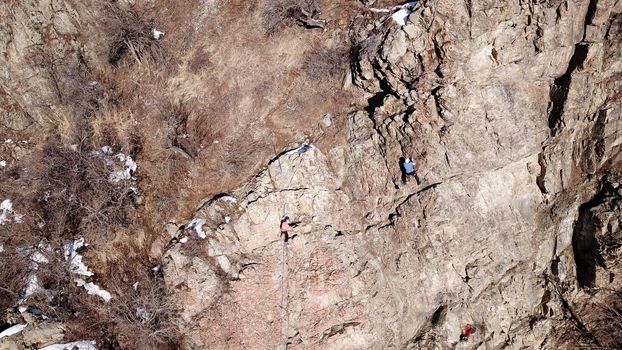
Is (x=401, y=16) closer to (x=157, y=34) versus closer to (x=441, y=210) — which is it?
(x=441, y=210)

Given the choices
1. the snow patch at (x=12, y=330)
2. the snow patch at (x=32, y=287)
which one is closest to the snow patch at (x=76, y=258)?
the snow patch at (x=32, y=287)

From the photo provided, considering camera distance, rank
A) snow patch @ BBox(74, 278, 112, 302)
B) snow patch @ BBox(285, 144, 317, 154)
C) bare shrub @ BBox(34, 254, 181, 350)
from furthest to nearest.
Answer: snow patch @ BBox(285, 144, 317, 154) → snow patch @ BBox(74, 278, 112, 302) → bare shrub @ BBox(34, 254, 181, 350)

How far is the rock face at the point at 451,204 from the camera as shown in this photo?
1380cm

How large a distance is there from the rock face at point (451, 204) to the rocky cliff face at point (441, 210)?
5cm

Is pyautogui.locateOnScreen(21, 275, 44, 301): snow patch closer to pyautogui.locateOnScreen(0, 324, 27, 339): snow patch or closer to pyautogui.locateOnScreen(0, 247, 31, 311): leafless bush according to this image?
pyautogui.locateOnScreen(0, 247, 31, 311): leafless bush

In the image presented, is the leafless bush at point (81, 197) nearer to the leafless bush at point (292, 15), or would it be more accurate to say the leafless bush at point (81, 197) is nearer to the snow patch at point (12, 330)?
the snow patch at point (12, 330)

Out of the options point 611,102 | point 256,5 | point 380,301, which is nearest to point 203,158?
point 256,5

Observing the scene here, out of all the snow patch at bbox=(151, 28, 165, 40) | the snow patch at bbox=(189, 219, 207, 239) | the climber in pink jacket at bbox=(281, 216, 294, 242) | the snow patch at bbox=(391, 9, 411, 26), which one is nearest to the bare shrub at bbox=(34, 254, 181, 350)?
the snow patch at bbox=(189, 219, 207, 239)

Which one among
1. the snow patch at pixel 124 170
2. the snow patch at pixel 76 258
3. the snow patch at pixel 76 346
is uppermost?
the snow patch at pixel 124 170

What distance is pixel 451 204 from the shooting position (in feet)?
46.9

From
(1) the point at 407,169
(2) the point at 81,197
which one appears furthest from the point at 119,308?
(1) the point at 407,169

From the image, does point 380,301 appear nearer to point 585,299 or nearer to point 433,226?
point 433,226

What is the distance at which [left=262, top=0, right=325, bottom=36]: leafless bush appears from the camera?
16.5 metres

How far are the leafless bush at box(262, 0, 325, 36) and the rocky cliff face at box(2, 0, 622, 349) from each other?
8.86 feet
